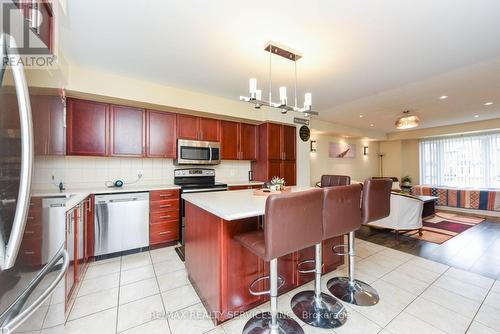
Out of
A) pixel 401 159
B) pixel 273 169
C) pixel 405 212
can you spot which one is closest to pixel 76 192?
pixel 273 169

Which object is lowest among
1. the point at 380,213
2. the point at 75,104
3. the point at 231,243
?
the point at 231,243

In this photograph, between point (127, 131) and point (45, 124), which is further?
point (127, 131)

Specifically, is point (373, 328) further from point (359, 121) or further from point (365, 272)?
point (359, 121)

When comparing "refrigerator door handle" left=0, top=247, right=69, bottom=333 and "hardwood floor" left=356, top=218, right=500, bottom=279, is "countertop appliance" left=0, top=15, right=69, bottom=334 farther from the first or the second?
"hardwood floor" left=356, top=218, right=500, bottom=279

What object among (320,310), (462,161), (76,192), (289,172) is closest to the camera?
(320,310)

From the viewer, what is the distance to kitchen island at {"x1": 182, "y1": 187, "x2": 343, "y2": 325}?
152 centimetres

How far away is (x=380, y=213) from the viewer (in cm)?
195

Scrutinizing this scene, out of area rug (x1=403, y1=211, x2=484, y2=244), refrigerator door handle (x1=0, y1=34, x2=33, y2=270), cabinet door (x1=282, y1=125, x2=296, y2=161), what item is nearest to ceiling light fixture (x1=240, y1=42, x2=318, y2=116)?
refrigerator door handle (x1=0, y1=34, x2=33, y2=270)

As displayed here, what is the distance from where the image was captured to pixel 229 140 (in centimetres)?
402

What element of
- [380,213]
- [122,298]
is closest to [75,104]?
→ [122,298]

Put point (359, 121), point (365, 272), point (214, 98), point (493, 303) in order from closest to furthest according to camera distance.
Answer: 1. point (493, 303)
2. point (365, 272)
3. point (214, 98)
4. point (359, 121)

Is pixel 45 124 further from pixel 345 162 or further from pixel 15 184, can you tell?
pixel 345 162

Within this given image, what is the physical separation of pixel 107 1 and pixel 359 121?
5.80m

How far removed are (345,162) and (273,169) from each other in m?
3.87
